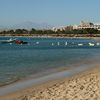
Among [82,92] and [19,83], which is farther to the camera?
[19,83]

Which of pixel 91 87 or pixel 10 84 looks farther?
pixel 10 84

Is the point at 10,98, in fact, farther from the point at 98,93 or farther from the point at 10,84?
Result: the point at 10,84

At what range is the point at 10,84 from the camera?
71.5 feet

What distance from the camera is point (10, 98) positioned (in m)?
16.2

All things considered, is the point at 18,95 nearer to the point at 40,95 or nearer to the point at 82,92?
the point at 40,95

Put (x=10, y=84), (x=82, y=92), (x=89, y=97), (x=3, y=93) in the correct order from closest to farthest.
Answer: (x=89, y=97) → (x=82, y=92) → (x=3, y=93) → (x=10, y=84)

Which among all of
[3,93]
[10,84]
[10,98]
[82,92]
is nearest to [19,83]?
[10,84]

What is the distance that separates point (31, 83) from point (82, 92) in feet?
24.0

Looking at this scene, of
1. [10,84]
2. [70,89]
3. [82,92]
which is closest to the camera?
[82,92]

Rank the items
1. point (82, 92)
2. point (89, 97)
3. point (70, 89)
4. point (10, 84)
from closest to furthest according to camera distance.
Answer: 1. point (89, 97)
2. point (82, 92)
3. point (70, 89)
4. point (10, 84)

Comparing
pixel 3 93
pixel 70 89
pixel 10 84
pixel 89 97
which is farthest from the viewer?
pixel 10 84

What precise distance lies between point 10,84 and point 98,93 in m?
8.37

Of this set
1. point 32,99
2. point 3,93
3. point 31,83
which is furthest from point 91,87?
point 31,83

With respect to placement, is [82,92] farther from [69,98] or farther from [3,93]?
[3,93]
